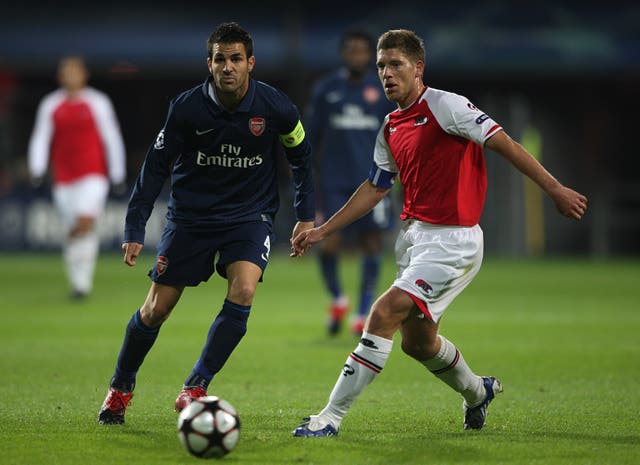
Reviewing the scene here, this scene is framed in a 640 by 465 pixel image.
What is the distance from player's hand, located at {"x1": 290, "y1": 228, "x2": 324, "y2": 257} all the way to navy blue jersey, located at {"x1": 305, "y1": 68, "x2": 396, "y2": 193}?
15.5 feet

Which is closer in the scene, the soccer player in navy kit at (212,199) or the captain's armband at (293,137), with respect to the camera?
the soccer player in navy kit at (212,199)

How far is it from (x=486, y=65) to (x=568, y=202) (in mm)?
19153

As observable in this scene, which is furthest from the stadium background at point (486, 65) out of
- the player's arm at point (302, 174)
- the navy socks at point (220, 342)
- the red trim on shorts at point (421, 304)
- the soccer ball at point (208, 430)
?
the soccer ball at point (208, 430)

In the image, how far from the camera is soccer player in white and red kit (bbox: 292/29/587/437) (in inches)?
228

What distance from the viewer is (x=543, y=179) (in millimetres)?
5668

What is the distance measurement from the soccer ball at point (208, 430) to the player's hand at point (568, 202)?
192cm

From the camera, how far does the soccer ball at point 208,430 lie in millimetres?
5402

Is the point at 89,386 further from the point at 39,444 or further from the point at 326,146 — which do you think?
the point at 326,146

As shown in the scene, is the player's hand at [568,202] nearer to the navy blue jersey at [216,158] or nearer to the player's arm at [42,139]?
the navy blue jersey at [216,158]

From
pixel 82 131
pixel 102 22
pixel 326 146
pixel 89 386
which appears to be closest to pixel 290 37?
pixel 102 22

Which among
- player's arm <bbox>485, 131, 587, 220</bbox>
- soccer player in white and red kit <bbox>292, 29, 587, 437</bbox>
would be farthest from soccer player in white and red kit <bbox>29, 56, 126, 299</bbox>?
player's arm <bbox>485, 131, 587, 220</bbox>

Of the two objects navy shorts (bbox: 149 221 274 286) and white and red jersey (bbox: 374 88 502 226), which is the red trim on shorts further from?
navy shorts (bbox: 149 221 274 286)

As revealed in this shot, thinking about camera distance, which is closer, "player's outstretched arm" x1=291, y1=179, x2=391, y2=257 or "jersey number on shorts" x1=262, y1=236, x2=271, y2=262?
"player's outstretched arm" x1=291, y1=179, x2=391, y2=257

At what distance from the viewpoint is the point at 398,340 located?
35.5 feet
